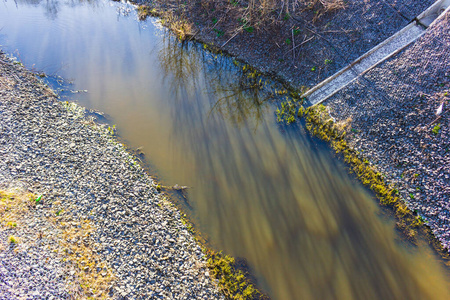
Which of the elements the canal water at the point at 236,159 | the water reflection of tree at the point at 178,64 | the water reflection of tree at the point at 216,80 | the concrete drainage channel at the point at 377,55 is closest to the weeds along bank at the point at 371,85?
the concrete drainage channel at the point at 377,55

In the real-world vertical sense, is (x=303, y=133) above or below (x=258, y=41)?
below

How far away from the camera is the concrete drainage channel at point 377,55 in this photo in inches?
514

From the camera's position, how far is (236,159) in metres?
11.6

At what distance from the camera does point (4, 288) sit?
7070mm

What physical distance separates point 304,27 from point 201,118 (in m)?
8.58

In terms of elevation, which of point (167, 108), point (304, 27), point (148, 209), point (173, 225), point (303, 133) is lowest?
point (173, 225)

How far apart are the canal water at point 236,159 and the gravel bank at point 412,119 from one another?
1.60m

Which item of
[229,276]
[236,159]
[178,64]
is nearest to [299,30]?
[178,64]

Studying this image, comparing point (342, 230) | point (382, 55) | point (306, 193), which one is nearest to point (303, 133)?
point (306, 193)

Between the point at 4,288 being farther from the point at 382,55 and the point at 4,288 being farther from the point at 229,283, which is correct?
the point at 382,55

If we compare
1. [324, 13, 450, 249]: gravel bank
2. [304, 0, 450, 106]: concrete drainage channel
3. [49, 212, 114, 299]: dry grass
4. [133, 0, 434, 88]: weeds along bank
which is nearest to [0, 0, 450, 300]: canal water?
[133, 0, 434, 88]: weeds along bank

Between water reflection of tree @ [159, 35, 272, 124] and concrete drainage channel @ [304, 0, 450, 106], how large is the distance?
2712mm

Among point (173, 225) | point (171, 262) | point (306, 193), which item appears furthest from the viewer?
point (306, 193)

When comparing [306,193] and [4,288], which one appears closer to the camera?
[4,288]
